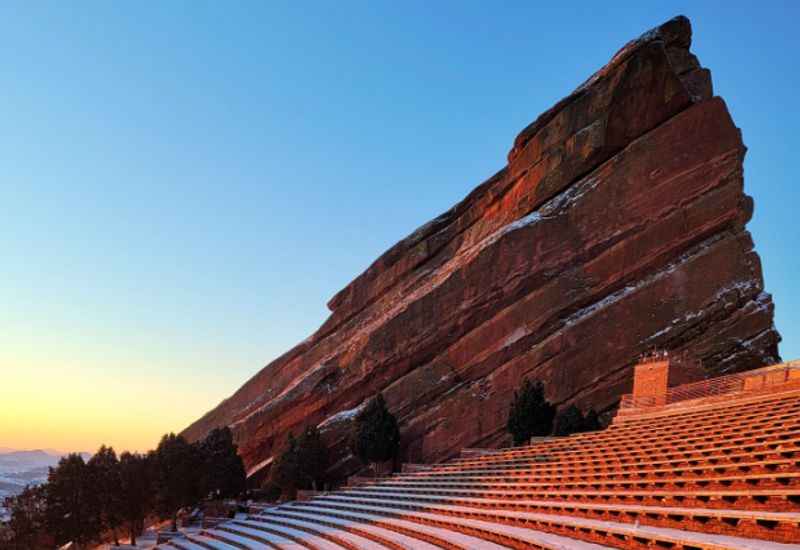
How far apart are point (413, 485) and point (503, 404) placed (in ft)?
34.6

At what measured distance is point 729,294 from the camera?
101ft

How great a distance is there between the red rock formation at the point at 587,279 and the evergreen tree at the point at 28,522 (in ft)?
50.3

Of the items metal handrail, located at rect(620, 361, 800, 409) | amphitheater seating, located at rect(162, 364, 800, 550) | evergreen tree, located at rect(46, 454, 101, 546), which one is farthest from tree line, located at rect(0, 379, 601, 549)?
metal handrail, located at rect(620, 361, 800, 409)

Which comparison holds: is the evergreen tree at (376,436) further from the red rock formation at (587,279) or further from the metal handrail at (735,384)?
the metal handrail at (735,384)

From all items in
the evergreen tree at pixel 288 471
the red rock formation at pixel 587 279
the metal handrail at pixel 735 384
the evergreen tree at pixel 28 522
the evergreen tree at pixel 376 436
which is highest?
the red rock formation at pixel 587 279

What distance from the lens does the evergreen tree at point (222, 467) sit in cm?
3675

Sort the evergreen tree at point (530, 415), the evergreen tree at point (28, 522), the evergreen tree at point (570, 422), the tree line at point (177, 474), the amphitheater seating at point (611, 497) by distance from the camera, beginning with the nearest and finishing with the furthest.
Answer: the amphitheater seating at point (611, 497)
the evergreen tree at point (570, 422)
the evergreen tree at point (530, 415)
the tree line at point (177, 474)
the evergreen tree at point (28, 522)

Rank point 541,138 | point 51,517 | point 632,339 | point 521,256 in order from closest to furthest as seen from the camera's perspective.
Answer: point 51,517, point 632,339, point 521,256, point 541,138

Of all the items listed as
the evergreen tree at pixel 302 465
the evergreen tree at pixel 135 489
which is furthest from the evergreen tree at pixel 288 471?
the evergreen tree at pixel 135 489

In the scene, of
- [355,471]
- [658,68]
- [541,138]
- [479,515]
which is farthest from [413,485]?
[658,68]

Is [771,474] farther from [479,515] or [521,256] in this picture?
[521,256]

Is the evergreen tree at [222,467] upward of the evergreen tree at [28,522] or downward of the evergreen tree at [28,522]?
upward

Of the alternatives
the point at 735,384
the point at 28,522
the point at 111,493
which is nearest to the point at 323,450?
the point at 111,493

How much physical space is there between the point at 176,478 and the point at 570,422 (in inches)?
846
